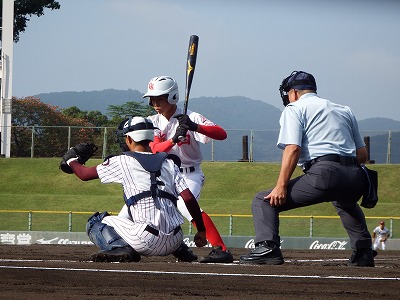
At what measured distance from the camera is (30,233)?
29.5 metres

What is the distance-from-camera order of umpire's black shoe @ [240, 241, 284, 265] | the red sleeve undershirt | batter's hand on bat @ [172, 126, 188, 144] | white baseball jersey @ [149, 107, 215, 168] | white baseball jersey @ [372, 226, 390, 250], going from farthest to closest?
white baseball jersey @ [372, 226, 390, 250]
white baseball jersey @ [149, 107, 215, 168]
the red sleeve undershirt
batter's hand on bat @ [172, 126, 188, 144]
umpire's black shoe @ [240, 241, 284, 265]

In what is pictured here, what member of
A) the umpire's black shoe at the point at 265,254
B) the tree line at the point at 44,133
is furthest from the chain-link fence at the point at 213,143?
the umpire's black shoe at the point at 265,254

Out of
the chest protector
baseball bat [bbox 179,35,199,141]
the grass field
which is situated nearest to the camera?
the chest protector

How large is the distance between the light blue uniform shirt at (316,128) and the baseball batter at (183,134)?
4.18 ft

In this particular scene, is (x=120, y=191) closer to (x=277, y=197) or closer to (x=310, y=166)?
(x=310, y=166)

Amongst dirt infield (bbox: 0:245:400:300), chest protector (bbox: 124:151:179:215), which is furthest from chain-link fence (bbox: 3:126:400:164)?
dirt infield (bbox: 0:245:400:300)

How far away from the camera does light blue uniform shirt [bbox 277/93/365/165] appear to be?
833 cm

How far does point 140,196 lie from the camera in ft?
26.5

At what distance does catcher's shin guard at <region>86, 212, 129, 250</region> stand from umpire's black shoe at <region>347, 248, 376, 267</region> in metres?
2.18

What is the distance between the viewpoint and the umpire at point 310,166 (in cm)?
821

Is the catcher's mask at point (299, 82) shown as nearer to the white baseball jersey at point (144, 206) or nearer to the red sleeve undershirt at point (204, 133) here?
the red sleeve undershirt at point (204, 133)

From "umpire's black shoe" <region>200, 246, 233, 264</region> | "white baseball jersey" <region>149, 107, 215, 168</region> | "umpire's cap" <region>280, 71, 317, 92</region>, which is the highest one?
"umpire's cap" <region>280, 71, 317, 92</region>

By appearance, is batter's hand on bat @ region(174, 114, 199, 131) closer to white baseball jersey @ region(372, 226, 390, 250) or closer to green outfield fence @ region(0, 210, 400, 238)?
green outfield fence @ region(0, 210, 400, 238)

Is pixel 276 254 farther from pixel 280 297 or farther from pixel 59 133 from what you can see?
pixel 59 133
